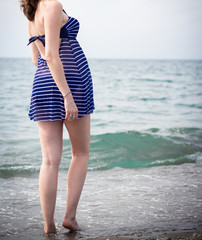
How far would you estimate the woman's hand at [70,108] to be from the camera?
2193mm

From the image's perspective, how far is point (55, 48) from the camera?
83.5 inches

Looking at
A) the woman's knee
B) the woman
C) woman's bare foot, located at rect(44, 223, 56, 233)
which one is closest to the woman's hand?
the woman

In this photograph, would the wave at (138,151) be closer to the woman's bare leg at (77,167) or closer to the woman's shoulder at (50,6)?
the woman's bare leg at (77,167)

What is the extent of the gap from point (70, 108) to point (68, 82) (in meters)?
0.19

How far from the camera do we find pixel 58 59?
7.02 feet

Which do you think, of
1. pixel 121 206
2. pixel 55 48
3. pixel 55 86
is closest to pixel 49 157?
pixel 55 86

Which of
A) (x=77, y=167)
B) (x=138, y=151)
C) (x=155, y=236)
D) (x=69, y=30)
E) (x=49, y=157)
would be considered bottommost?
(x=138, y=151)

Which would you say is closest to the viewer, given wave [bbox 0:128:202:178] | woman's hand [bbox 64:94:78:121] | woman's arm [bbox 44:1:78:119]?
woman's arm [bbox 44:1:78:119]

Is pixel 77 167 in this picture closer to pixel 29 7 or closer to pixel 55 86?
pixel 55 86

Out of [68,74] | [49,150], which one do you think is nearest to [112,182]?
[49,150]

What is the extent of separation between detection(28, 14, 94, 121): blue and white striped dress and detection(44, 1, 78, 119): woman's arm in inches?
2.9

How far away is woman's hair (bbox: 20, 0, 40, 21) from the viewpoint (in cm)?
216

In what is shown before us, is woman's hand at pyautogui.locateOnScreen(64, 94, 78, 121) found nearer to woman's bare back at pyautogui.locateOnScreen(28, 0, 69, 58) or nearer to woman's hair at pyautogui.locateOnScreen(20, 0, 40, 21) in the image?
woman's bare back at pyautogui.locateOnScreen(28, 0, 69, 58)

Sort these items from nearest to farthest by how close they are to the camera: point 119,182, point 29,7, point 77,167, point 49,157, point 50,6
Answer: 1. point 50,6
2. point 29,7
3. point 49,157
4. point 77,167
5. point 119,182
